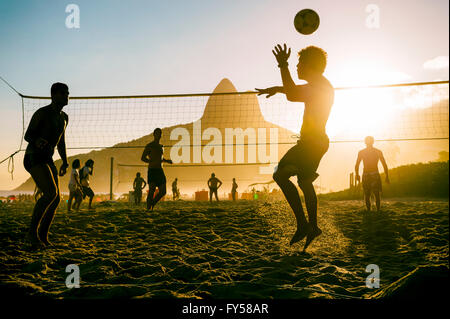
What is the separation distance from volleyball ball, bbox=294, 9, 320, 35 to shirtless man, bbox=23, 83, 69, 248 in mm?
2580

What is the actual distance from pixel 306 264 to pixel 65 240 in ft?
9.04

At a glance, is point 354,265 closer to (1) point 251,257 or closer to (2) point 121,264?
(1) point 251,257

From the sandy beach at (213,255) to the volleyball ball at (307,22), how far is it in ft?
7.86

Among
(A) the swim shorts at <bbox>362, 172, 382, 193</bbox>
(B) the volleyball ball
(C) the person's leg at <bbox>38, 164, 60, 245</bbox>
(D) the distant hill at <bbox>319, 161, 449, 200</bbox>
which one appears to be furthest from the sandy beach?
(D) the distant hill at <bbox>319, 161, 449, 200</bbox>

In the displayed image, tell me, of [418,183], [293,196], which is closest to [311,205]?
[293,196]

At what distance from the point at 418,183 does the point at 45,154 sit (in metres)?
15.2

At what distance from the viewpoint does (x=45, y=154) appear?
10.6 ft

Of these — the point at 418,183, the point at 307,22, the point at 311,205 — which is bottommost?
the point at 418,183

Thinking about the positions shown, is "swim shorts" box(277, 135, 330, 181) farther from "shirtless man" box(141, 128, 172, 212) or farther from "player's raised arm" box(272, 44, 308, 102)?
"shirtless man" box(141, 128, 172, 212)

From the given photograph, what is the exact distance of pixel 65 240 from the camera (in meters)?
3.85

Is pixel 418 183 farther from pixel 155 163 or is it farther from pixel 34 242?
pixel 34 242

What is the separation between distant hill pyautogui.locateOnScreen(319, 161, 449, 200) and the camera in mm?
13727
